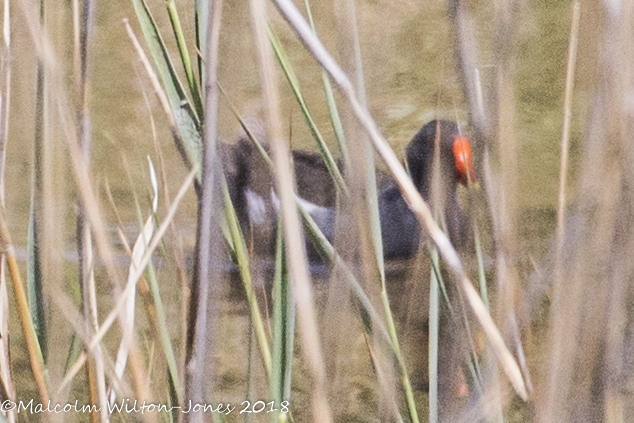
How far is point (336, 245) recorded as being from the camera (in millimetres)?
440

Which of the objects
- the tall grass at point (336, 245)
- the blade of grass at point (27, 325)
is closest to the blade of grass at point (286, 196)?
the tall grass at point (336, 245)

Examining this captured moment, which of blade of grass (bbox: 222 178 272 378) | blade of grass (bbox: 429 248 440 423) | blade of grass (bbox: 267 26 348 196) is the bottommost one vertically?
blade of grass (bbox: 429 248 440 423)

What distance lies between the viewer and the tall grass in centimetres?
37

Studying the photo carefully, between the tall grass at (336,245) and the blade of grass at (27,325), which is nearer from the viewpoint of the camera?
the tall grass at (336,245)

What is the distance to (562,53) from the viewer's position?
190cm

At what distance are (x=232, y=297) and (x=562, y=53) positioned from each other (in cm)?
153

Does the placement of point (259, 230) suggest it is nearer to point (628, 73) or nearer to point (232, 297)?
point (232, 297)

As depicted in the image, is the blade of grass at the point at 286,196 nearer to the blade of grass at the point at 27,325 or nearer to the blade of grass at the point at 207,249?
the blade of grass at the point at 207,249

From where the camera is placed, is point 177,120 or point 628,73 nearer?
point 628,73

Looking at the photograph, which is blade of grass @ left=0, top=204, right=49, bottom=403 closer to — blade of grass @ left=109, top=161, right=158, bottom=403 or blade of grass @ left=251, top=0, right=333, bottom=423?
blade of grass @ left=109, top=161, right=158, bottom=403

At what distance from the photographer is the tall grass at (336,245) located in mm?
370

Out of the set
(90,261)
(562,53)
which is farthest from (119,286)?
(562,53)

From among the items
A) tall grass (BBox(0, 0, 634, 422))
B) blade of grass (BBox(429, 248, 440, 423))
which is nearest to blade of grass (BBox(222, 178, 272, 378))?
tall grass (BBox(0, 0, 634, 422))

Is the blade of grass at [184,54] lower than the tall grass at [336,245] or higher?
higher
